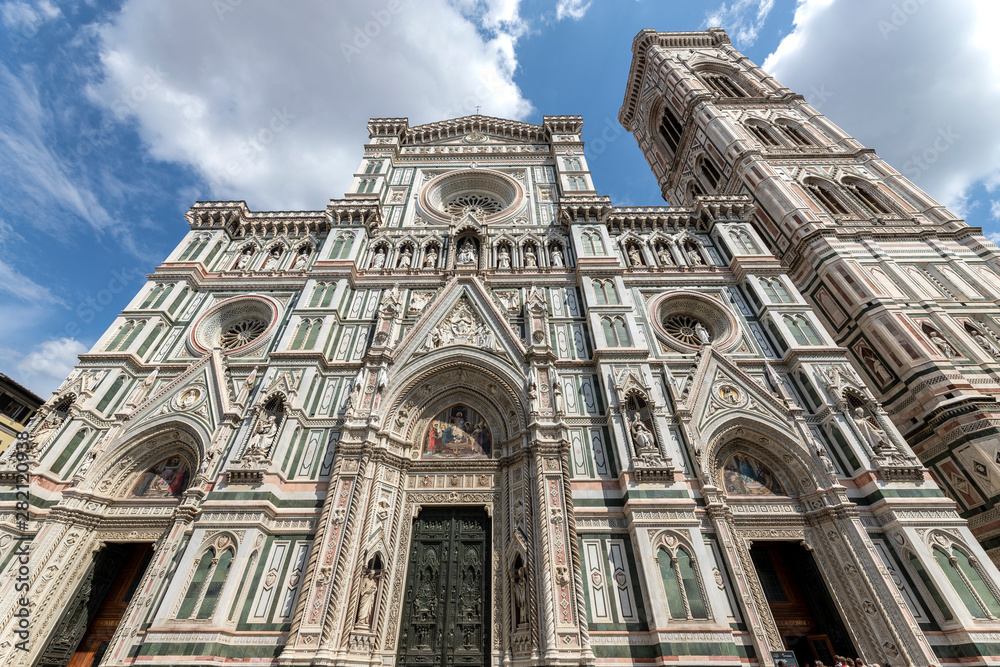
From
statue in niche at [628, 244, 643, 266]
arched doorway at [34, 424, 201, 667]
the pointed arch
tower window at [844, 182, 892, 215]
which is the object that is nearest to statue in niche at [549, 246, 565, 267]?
statue in niche at [628, 244, 643, 266]

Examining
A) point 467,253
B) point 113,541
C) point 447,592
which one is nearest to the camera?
point 447,592

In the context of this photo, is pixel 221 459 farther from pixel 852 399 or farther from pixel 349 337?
pixel 852 399

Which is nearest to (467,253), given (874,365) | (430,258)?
(430,258)

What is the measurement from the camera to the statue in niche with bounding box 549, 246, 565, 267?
16234mm

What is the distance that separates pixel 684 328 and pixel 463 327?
24.0 feet

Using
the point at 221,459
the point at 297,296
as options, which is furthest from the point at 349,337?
the point at 221,459

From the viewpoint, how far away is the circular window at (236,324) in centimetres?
1430

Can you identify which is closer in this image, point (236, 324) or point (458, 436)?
point (458, 436)

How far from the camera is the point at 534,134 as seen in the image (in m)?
22.8

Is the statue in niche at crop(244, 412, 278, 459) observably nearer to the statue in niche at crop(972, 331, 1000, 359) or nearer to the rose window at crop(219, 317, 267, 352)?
the rose window at crop(219, 317, 267, 352)

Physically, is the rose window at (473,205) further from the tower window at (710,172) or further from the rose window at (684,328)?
the tower window at (710,172)

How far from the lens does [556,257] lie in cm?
1639

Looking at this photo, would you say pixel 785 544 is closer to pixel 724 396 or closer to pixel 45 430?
pixel 724 396

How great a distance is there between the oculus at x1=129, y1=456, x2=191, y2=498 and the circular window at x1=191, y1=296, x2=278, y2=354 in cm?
363
